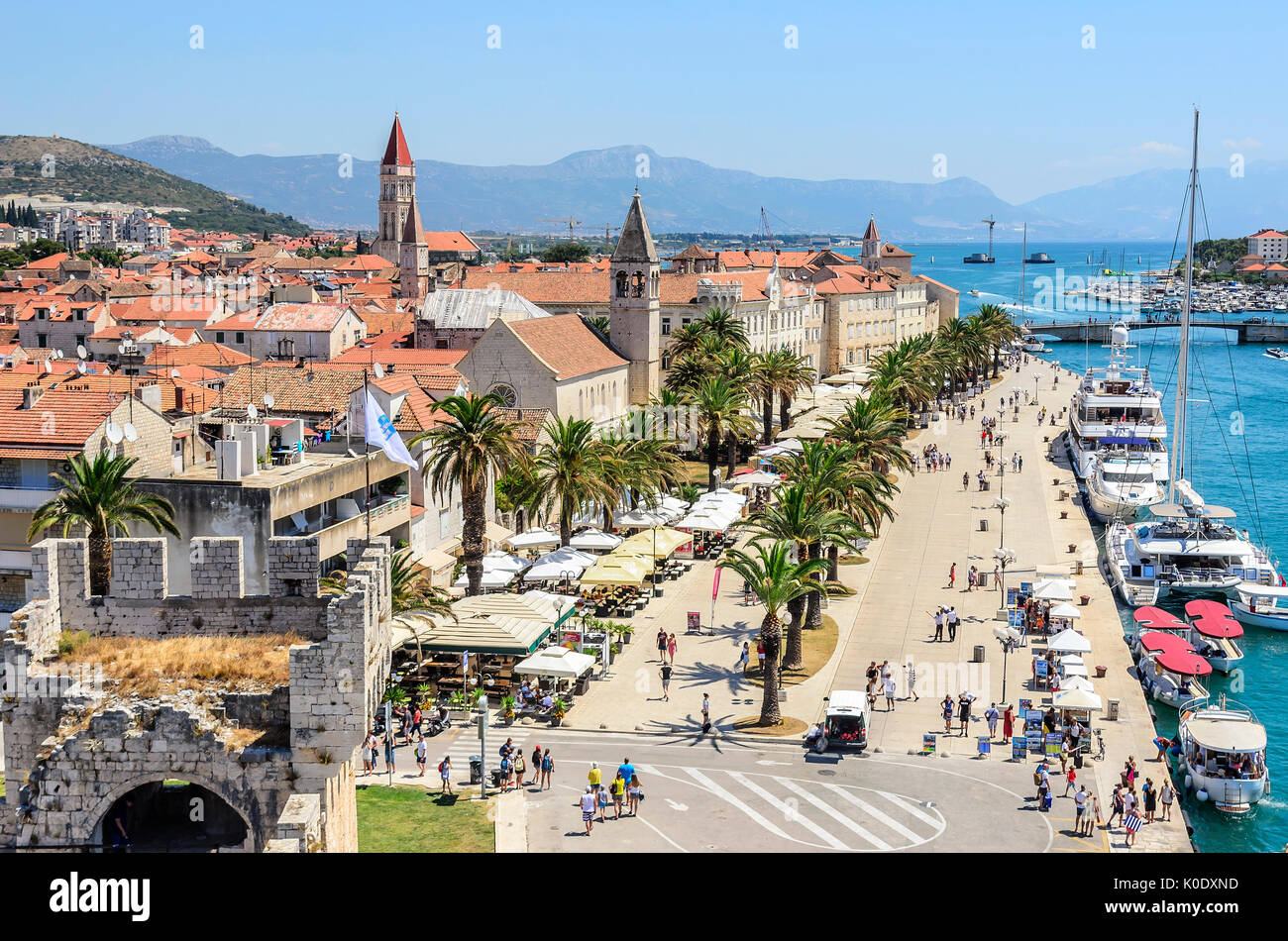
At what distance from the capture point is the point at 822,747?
3659 cm

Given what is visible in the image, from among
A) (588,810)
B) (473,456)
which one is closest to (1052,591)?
(473,456)

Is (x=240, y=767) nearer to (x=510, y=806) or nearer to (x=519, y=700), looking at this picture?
(x=510, y=806)

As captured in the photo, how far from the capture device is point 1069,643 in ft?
146

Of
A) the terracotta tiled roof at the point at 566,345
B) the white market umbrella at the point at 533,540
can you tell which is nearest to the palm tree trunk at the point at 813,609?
the white market umbrella at the point at 533,540

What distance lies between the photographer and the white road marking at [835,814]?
29.8 metres

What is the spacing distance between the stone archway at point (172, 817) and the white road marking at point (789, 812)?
14.3 m

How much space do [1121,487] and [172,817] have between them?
2581 inches

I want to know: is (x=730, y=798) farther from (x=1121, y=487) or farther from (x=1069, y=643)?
(x=1121, y=487)

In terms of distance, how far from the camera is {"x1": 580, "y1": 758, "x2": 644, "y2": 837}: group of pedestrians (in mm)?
31062

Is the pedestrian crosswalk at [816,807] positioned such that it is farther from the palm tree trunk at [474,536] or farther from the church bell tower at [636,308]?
the church bell tower at [636,308]

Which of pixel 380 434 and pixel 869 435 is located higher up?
pixel 380 434

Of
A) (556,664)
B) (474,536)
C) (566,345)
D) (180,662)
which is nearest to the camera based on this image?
(180,662)
